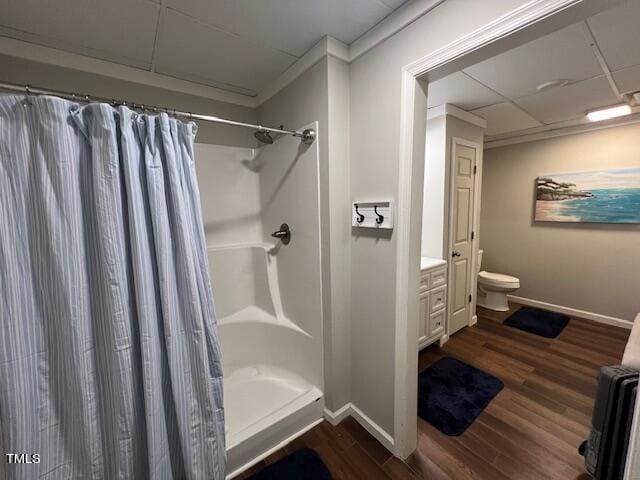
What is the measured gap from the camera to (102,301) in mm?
966

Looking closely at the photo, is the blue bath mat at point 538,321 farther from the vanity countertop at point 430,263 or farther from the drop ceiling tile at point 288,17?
the drop ceiling tile at point 288,17

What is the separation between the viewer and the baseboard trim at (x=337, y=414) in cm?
161

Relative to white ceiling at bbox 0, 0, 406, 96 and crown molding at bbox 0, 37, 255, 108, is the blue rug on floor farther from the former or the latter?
crown molding at bbox 0, 37, 255, 108

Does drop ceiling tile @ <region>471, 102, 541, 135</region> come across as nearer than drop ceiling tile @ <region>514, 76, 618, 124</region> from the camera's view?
No

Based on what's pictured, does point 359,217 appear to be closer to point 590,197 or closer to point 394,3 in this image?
point 394,3

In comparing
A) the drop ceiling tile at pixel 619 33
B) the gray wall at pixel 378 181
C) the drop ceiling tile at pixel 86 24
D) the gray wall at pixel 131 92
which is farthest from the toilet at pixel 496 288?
the drop ceiling tile at pixel 86 24

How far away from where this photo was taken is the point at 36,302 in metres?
0.88

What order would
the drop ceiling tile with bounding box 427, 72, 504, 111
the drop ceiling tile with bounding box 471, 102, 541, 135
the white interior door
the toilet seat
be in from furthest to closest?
the toilet seat, the white interior door, the drop ceiling tile with bounding box 471, 102, 541, 135, the drop ceiling tile with bounding box 427, 72, 504, 111

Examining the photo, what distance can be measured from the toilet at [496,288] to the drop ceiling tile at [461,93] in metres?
1.71

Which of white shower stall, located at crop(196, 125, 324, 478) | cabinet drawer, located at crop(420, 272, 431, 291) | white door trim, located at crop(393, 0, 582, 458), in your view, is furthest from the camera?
cabinet drawer, located at crop(420, 272, 431, 291)

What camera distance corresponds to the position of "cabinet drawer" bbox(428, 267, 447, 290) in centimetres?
226

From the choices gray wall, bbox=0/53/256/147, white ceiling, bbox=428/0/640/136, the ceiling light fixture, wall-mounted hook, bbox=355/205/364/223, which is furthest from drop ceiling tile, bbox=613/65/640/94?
gray wall, bbox=0/53/256/147

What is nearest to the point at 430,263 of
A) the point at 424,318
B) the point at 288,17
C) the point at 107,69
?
the point at 424,318

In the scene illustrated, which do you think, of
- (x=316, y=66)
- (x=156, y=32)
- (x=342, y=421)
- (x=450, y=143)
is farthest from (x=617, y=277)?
(x=156, y=32)
